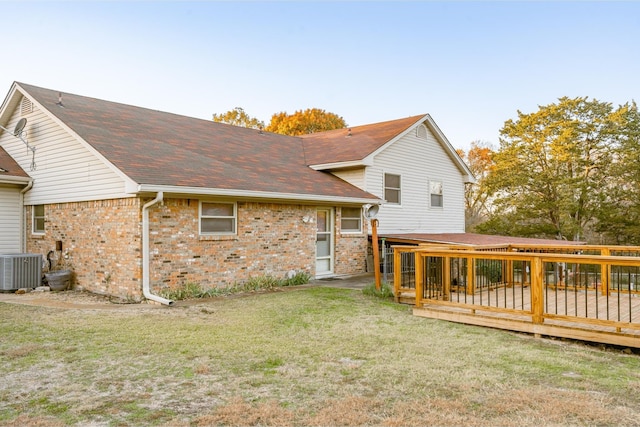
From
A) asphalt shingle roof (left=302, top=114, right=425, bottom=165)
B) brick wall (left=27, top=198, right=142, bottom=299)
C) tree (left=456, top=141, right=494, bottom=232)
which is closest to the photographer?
brick wall (left=27, top=198, right=142, bottom=299)

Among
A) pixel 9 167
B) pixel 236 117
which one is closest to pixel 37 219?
pixel 9 167

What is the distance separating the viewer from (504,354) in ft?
18.6

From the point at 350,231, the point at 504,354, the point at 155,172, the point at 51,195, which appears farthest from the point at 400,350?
the point at 51,195

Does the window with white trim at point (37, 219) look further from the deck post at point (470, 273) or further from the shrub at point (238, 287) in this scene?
the deck post at point (470, 273)

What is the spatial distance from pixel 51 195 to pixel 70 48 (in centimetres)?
542

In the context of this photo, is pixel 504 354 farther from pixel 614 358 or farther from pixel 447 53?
pixel 447 53

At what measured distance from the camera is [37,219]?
1352cm

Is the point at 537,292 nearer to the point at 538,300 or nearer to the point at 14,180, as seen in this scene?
the point at 538,300

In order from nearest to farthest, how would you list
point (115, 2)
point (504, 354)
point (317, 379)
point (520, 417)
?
point (520, 417)
point (317, 379)
point (504, 354)
point (115, 2)

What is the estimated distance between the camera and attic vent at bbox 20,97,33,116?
13328 millimetres

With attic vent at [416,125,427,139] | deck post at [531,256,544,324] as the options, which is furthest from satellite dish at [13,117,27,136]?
deck post at [531,256,544,324]

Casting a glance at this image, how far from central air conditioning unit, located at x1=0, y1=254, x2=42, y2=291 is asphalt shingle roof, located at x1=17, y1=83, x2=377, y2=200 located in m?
3.66

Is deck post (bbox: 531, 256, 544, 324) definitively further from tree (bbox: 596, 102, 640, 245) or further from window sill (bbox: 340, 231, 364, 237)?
tree (bbox: 596, 102, 640, 245)

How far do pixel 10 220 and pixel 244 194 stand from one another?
824 centimetres
